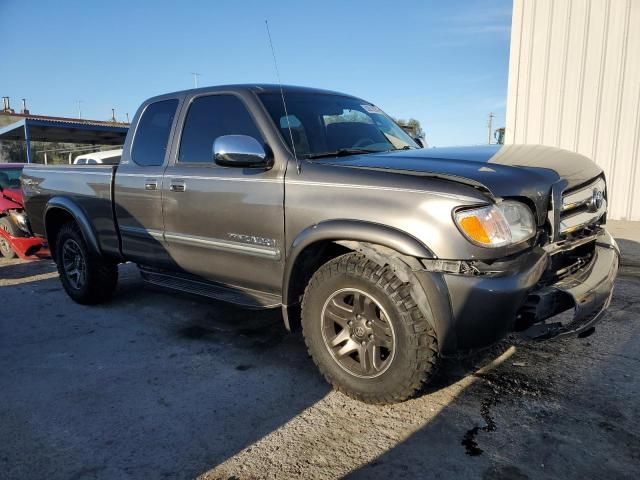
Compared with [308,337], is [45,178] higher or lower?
higher

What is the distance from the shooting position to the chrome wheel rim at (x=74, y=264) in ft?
16.0

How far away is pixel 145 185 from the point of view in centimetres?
397

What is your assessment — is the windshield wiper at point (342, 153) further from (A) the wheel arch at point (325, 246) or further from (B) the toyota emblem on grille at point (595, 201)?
(B) the toyota emblem on grille at point (595, 201)

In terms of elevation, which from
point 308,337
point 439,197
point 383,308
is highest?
point 439,197

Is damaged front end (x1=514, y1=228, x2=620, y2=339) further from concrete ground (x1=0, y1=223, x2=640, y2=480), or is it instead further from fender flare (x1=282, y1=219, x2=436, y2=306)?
fender flare (x1=282, y1=219, x2=436, y2=306)

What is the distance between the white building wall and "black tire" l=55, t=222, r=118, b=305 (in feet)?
29.0

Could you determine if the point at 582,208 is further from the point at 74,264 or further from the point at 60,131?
the point at 60,131

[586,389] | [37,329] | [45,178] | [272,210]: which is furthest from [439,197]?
[45,178]

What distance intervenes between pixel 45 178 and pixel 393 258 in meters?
4.19

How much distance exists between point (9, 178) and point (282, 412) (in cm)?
806

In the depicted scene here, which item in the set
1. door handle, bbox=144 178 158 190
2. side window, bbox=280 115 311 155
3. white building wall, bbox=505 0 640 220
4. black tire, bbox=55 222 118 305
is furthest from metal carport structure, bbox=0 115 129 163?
side window, bbox=280 115 311 155

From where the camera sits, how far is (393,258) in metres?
2.51

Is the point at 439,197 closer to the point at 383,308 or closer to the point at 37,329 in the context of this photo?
the point at 383,308

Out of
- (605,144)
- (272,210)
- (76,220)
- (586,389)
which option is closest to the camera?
(586,389)
